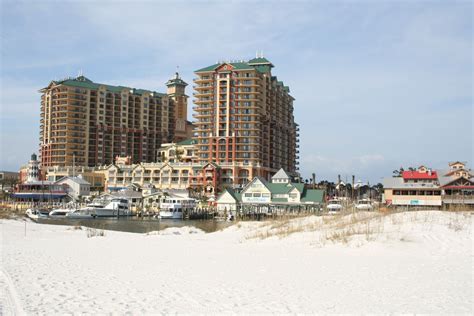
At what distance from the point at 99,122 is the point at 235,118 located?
50.5m

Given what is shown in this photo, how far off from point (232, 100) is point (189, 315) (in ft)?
356

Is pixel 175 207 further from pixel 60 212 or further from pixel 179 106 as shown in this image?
pixel 179 106

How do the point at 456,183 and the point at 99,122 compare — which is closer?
the point at 456,183

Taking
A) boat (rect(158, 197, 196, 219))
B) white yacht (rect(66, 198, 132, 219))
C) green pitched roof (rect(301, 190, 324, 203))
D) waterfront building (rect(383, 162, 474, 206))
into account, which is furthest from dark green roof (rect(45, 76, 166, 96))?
waterfront building (rect(383, 162, 474, 206))

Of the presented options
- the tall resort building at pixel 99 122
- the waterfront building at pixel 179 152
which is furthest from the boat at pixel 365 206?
the tall resort building at pixel 99 122

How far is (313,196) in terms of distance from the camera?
80.9m

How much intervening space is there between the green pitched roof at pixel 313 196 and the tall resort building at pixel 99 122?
253 feet

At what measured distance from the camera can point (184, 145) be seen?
137 m

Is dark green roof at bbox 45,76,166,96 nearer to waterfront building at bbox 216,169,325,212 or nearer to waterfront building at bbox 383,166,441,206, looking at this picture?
waterfront building at bbox 216,169,325,212

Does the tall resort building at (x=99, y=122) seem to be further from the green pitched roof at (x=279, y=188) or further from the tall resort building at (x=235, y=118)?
the green pitched roof at (x=279, y=188)

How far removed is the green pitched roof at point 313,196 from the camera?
263ft

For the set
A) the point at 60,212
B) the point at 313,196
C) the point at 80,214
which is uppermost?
the point at 313,196

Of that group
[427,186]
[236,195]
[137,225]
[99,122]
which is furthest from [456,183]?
[99,122]

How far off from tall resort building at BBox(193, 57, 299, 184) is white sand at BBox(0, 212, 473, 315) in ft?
296
